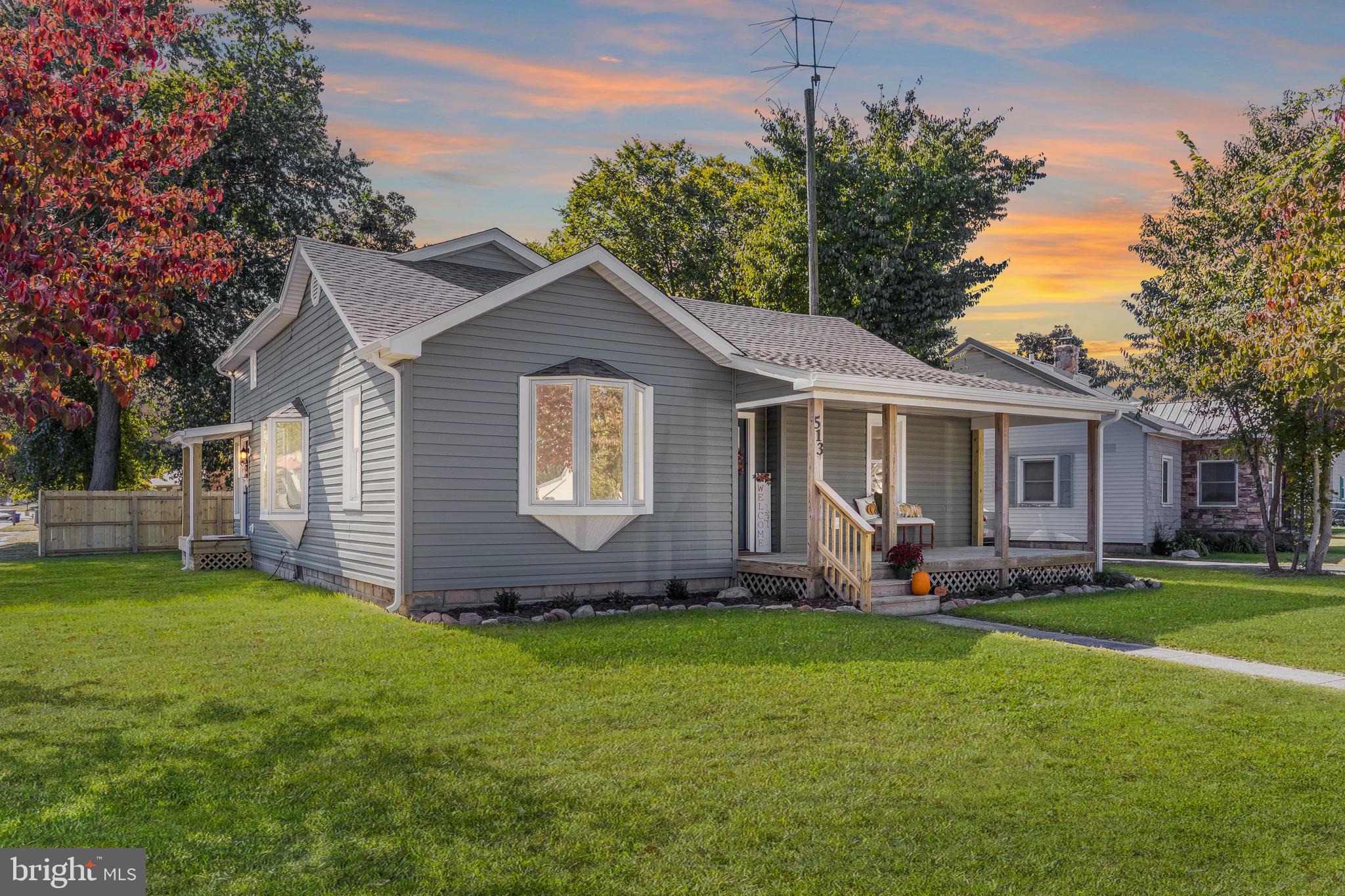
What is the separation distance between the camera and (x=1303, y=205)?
23.6 feet

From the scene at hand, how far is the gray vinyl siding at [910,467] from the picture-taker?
1348 centimetres

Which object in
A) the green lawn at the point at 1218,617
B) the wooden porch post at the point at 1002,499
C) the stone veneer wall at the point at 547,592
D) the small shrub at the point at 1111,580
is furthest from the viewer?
the small shrub at the point at 1111,580

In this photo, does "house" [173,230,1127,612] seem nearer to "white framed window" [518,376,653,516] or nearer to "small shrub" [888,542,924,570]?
"white framed window" [518,376,653,516]

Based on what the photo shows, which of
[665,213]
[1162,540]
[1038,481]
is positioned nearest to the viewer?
[1162,540]

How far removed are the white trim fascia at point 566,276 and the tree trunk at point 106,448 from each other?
62.0 ft

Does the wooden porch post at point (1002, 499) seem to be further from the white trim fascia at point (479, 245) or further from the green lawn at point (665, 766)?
the white trim fascia at point (479, 245)

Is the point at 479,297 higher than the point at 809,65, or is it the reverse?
the point at 809,65

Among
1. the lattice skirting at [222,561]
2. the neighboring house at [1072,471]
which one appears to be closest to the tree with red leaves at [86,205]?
the lattice skirting at [222,561]

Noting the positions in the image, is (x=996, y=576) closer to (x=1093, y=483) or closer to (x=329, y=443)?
(x=1093, y=483)

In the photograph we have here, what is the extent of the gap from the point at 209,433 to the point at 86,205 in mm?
10154

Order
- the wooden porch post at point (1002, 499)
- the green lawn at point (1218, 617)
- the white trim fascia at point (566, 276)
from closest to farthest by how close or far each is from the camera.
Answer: the green lawn at point (1218, 617)
the white trim fascia at point (566, 276)
the wooden porch post at point (1002, 499)

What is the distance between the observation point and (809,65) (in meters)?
21.2

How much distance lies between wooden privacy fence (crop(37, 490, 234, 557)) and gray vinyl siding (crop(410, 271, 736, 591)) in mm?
12686

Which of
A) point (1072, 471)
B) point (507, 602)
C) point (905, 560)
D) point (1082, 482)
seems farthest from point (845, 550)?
point (1072, 471)
